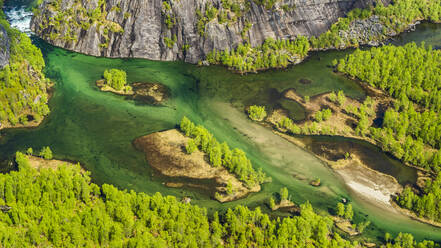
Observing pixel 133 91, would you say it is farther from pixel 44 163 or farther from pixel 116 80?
pixel 44 163

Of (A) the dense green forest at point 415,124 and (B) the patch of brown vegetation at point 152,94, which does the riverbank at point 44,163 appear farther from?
(A) the dense green forest at point 415,124

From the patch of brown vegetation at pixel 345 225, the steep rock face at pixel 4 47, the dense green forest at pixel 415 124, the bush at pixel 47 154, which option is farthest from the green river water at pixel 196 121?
the steep rock face at pixel 4 47

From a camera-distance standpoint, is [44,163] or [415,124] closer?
[44,163]

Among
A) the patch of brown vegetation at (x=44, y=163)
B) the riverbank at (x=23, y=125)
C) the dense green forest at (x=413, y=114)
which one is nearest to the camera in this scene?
the patch of brown vegetation at (x=44, y=163)

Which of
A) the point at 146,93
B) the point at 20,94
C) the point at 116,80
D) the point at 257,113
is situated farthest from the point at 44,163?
the point at 257,113

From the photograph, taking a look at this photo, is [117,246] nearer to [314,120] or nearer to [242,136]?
[242,136]
